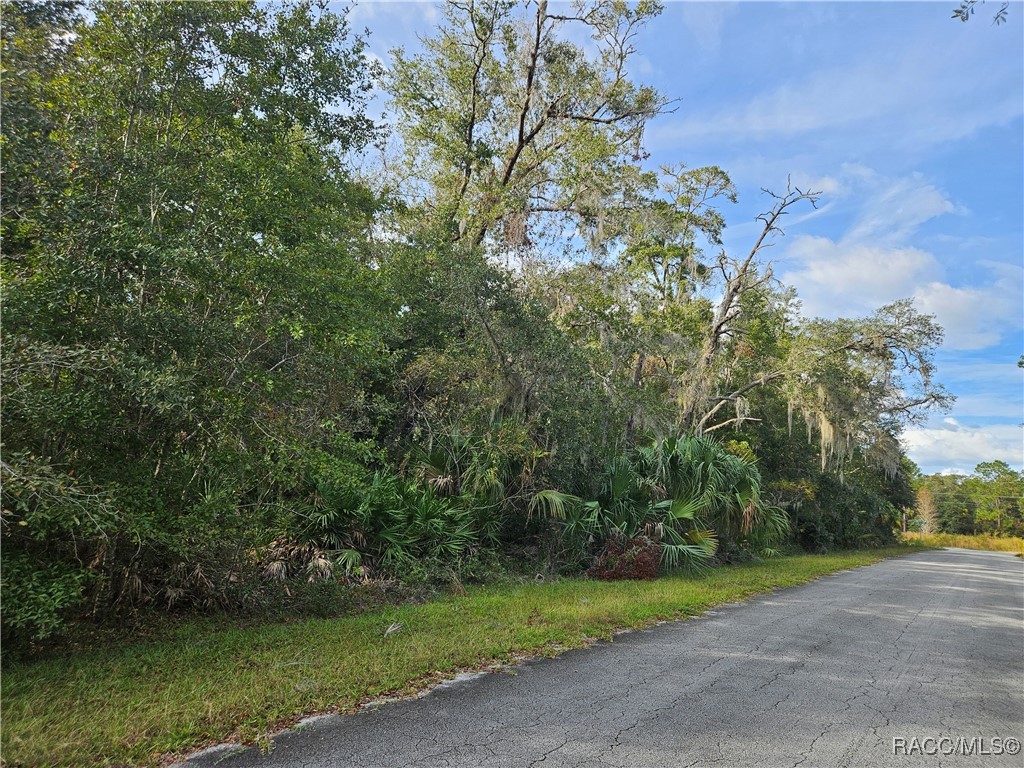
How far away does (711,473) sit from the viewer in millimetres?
11945

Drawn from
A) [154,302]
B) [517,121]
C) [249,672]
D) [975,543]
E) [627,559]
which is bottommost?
[975,543]

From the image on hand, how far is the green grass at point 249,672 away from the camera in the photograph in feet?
11.0

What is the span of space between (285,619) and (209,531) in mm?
1654

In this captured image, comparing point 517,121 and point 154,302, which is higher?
point 517,121

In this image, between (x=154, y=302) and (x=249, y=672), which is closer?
(x=249, y=672)

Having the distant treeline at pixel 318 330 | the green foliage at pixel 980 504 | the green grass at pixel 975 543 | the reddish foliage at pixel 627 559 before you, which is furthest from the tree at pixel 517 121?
the green foliage at pixel 980 504

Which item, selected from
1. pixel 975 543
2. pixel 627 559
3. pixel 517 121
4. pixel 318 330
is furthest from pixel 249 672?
pixel 975 543

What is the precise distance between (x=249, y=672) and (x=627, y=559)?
7.15 meters

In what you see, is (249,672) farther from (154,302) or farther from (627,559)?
(627,559)

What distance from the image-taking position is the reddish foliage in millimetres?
10094

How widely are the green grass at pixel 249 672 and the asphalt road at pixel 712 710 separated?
0.30 m

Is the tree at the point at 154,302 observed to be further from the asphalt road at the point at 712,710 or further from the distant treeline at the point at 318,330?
the asphalt road at the point at 712,710

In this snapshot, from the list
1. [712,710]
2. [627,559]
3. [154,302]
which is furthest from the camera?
[627,559]

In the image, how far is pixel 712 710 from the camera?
13.7 feet
